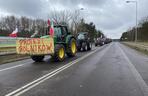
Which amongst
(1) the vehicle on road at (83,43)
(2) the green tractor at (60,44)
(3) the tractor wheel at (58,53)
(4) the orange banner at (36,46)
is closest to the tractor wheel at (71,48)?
(2) the green tractor at (60,44)

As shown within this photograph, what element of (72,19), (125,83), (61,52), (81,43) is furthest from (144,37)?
(125,83)

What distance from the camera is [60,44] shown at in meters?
21.4

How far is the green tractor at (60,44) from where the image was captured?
20.2m

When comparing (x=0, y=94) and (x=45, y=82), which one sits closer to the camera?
(x=0, y=94)

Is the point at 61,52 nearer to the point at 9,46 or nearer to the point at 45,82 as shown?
the point at 45,82

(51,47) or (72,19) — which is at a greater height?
(72,19)

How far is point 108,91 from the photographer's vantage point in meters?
9.21

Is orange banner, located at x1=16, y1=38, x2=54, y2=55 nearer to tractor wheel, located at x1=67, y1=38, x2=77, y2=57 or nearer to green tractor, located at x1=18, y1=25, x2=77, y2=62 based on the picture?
green tractor, located at x1=18, y1=25, x2=77, y2=62

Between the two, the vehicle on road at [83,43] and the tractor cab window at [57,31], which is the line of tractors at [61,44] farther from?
the vehicle on road at [83,43]

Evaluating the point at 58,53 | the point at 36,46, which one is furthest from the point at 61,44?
the point at 36,46

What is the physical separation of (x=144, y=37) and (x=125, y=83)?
94.9m

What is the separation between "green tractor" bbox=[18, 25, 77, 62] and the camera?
20156mm

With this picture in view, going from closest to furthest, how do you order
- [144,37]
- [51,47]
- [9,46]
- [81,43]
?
[51,47] < [81,43] < [9,46] < [144,37]

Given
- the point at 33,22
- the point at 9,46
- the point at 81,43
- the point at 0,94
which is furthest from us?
the point at 33,22
